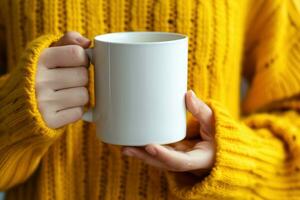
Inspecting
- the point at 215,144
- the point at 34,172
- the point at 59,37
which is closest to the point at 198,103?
the point at 215,144

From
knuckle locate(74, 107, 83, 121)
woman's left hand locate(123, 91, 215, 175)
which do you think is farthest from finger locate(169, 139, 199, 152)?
knuckle locate(74, 107, 83, 121)

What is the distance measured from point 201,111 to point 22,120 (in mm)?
222

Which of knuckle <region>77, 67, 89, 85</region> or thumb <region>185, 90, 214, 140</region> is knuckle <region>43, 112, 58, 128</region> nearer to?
knuckle <region>77, 67, 89, 85</region>

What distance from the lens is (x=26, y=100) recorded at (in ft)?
2.02

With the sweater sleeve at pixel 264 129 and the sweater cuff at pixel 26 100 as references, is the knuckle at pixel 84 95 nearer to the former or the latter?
the sweater cuff at pixel 26 100

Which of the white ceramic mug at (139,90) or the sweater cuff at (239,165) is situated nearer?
the white ceramic mug at (139,90)

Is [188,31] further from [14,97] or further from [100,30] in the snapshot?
[14,97]

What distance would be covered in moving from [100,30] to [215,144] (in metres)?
0.23

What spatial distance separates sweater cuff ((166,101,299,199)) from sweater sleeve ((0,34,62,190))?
0.19 meters

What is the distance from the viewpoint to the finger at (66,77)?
23.9 inches

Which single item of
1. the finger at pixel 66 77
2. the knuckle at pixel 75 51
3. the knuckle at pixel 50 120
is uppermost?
the knuckle at pixel 75 51

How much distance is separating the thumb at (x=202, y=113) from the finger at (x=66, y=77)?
0.13 metres

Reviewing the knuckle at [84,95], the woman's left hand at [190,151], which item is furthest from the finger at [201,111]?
the knuckle at [84,95]

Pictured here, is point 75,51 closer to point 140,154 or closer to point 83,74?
point 83,74
